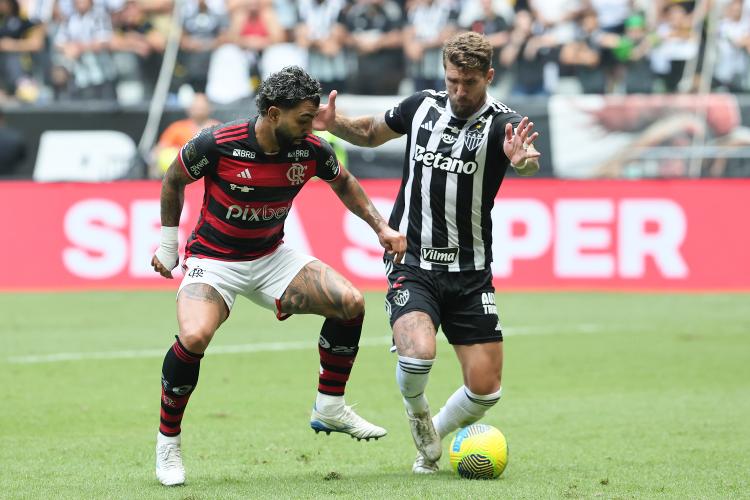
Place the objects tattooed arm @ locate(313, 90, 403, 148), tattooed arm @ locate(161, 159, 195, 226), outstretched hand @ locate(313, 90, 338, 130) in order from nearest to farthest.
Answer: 1. tattooed arm @ locate(161, 159, 195, 226)
2. outstretched hand @ locate(313, 90, 338, 130)
3. tattooed arm @ locate(313, 90, 403, 148)

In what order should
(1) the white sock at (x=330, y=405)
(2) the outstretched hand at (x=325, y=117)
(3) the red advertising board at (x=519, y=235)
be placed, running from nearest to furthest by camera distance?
(1) the white sock at (x=330, y=405) < (2) the outstretched hand at (x=325, y=117) < (3) the red advertising board at (x=519, y=235)

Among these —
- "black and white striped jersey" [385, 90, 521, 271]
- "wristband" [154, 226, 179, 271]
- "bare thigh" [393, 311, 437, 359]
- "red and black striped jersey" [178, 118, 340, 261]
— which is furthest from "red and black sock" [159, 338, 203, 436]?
"black and white striped jersey" [385, 90, 521, 271]

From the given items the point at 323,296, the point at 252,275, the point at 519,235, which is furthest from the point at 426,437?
the point at 519,235

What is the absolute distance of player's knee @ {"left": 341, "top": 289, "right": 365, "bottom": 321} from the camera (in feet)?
22.1

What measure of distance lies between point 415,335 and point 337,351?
1.96 feet

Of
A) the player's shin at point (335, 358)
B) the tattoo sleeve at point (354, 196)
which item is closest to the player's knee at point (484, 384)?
the player's shin at point (335, 358)

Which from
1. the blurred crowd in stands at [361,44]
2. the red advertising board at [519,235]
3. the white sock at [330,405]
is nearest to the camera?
the white sock at [330,405]

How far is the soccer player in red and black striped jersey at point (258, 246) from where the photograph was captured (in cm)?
634

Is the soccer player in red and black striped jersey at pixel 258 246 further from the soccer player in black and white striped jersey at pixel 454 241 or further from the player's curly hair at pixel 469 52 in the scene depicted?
the player's curly hair at pixel 469 52

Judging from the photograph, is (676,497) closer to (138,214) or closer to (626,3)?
(138,214)

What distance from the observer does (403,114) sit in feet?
23.1

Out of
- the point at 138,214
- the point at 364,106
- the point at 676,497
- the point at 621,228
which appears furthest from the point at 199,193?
the point at 676,497

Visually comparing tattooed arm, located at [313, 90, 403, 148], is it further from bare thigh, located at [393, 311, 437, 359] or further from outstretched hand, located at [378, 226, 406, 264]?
bare thigh, located at [393, 311, 437, 359]

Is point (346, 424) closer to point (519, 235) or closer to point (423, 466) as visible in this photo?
point (423, 466)
